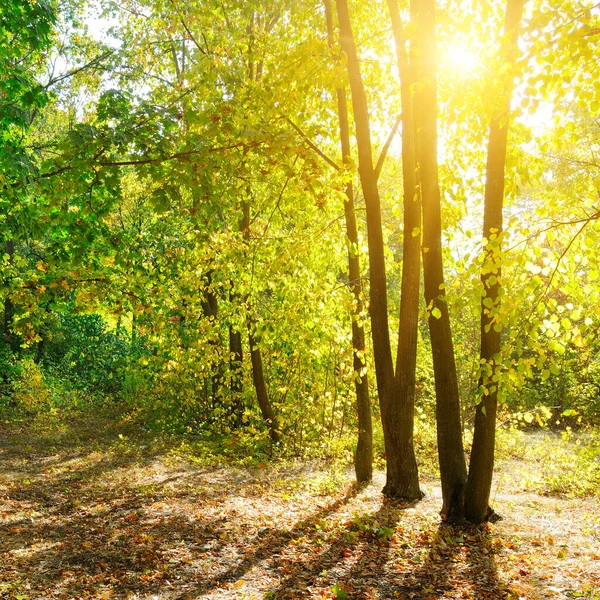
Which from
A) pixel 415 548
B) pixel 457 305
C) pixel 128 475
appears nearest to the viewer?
pixel 457 305

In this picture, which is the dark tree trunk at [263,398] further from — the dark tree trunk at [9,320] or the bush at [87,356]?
the dark tree trunk at [9,320]

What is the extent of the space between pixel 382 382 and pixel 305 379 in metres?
4.60

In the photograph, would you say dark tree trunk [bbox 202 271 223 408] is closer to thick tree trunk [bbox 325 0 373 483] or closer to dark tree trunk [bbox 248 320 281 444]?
dark tree trunk [bbox 248 320 281 444]

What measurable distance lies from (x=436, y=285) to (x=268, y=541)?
334 cm

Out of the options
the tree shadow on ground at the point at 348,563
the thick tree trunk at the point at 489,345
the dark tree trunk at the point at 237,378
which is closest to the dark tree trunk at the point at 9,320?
the dark tree trunk at the point at 237,378

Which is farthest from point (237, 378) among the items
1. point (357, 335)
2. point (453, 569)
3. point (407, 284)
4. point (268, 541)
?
point (453, 569)

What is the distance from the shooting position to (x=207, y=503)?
775cm

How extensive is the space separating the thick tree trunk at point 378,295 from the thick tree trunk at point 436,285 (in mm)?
769

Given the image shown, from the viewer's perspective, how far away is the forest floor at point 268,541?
496 cm

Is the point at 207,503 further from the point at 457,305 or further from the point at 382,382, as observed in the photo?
the point at 457,305

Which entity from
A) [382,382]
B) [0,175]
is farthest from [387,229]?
[0,175]

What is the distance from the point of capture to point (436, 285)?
671 centimetres

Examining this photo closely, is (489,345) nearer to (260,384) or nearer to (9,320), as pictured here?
(260,384)

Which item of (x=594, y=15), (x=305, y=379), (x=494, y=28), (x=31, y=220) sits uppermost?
(x=494, y=28)
